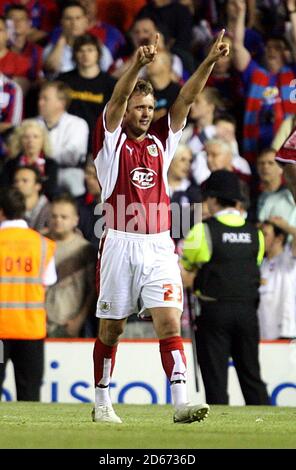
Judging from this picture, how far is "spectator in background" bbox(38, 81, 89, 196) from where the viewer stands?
15.3 metres

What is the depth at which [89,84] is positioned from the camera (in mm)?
15938

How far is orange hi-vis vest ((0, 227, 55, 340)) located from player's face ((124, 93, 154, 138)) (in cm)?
350

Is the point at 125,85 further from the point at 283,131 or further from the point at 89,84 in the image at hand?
the point at 89,84

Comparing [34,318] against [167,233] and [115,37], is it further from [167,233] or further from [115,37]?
[115,37]

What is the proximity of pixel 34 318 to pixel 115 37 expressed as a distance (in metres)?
5.72

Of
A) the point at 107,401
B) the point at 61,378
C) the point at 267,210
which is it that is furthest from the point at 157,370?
the point at 107,401

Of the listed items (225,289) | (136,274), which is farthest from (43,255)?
(136,274)

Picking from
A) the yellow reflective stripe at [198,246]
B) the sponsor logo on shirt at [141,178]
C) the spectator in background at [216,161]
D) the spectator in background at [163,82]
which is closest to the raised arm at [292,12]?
the spectator in background at [163,82]

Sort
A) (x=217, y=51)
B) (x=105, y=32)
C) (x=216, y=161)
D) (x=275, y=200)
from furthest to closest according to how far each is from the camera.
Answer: (x=105, y=32) < (x=216, y=161) < (x=275, y=200) < (x=217, y=51)

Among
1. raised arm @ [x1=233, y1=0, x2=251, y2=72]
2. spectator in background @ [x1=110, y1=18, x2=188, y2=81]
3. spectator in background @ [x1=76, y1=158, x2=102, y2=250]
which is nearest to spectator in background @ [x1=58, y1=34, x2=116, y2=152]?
spectator in background @ [x1=110, y1=18, x2=188, y2=81]

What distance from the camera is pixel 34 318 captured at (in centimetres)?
1262

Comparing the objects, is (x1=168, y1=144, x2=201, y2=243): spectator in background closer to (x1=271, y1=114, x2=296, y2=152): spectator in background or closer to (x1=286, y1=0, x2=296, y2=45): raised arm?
(x1=271, y1=114, x2=296, y2=152): spectator in background

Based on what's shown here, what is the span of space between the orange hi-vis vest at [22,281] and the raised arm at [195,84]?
11.7 feet

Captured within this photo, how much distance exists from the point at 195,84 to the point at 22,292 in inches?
164
